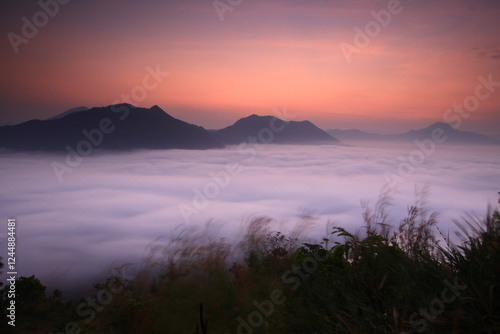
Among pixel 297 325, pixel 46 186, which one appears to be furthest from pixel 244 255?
pixel 46 186

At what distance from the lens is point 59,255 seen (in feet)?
162

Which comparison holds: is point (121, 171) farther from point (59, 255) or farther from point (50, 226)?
point (59, 255)

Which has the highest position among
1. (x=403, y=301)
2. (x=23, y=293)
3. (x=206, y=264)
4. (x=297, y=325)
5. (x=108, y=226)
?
(x=403, y=301)

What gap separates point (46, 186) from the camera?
126 m

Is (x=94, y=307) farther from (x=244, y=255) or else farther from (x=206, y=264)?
(x=244, y=255)

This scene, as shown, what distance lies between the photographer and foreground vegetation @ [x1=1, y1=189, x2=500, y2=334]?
2.45m

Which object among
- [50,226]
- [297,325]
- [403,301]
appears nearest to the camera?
[403,301]

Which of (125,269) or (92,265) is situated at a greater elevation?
(125,269)

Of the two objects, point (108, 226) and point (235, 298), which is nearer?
point (235, 298)

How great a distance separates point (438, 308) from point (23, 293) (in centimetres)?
798

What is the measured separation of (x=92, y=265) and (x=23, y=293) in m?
44.5

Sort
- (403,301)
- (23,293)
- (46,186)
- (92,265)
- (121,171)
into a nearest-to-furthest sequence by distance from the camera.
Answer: (403,301) → (23,293) → (92,265) → (46,186) → (121,171)

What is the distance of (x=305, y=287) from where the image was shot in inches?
153

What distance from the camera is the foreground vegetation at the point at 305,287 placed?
245cm
